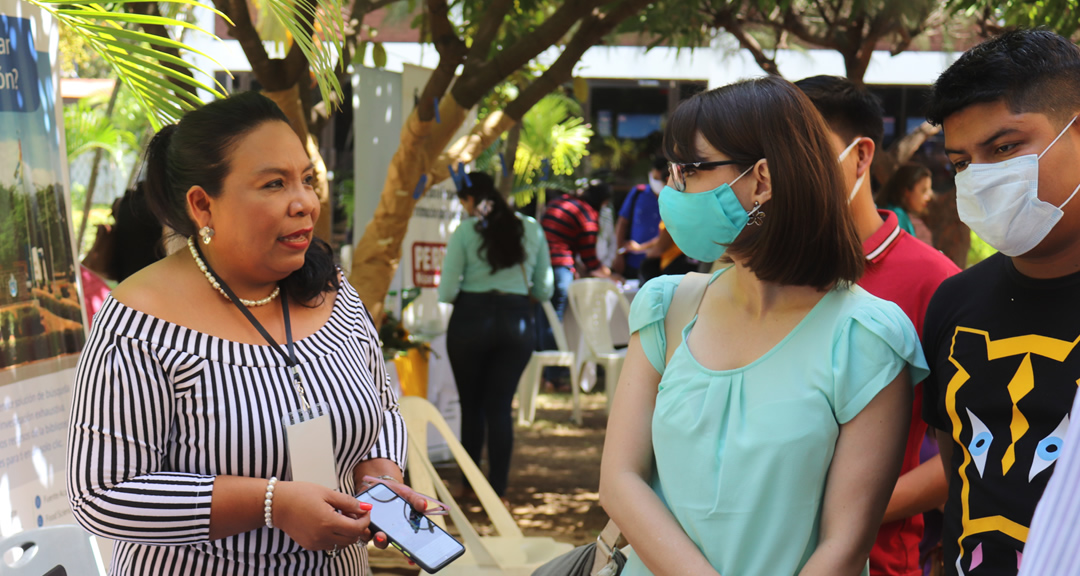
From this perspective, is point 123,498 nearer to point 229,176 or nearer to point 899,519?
point 229,176

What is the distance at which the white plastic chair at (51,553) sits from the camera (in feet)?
6.55

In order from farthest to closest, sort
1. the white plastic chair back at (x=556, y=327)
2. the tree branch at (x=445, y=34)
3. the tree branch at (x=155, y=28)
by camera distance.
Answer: the white plastic chair back at (x=556, y=327) < the tree branch at (x=445, y=34) < the tree branch at (x=155, y=28)

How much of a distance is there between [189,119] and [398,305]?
4.04 meters

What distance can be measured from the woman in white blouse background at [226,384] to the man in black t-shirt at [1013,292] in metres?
1.03

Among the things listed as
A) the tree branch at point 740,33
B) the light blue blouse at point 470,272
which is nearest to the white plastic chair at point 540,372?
the light blue blouse at point 470,272

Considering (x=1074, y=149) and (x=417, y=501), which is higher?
(x=1074, y=149)

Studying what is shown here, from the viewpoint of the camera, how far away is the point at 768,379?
150cm

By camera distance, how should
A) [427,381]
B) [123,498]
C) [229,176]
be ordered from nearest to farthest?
1. [123,498]
2. [229,176]
3. [427,381]

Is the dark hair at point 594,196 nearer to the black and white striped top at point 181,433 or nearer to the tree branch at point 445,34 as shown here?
the tree branch at point 445,34

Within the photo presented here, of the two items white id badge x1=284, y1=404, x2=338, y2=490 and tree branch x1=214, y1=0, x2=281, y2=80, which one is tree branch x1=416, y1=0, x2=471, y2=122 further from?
white id badge x1=284, y1=404, x2=338, y2=490

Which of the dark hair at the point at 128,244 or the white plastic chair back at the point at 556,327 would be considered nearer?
the dark hair at the point at 128,244

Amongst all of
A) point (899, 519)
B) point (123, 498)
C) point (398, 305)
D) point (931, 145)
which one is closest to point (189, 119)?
point (123, 498)

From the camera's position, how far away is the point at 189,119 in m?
1.86

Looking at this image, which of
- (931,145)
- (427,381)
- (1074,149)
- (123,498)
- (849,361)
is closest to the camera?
(1074,149)
